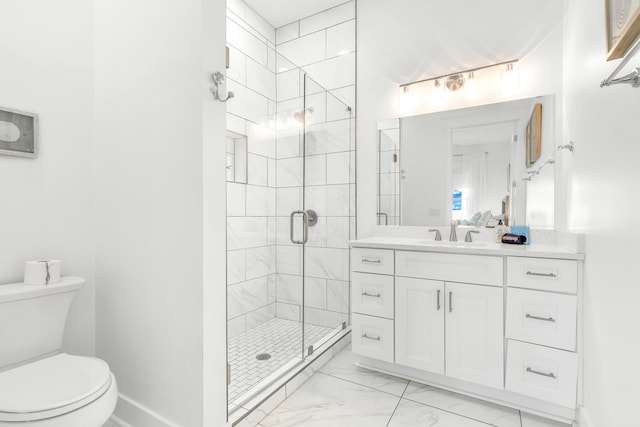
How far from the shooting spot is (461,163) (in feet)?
7.59

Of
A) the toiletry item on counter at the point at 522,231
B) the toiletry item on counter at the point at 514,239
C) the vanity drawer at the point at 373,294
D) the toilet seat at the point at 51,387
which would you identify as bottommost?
the toilet seat at the point at 51,387

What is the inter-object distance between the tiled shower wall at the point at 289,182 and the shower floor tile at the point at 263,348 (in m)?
0.09

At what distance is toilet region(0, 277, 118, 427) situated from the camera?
1030mm

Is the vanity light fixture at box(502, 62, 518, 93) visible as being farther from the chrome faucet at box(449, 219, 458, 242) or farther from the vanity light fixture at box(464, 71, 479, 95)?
the chrome faucet at box(449, 219, 458, 242)

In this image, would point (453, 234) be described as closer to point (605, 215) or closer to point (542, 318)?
point (542, 318)

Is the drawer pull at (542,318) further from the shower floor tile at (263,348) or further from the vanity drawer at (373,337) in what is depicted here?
the shower floor tile at (263,348)

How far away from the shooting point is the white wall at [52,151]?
1.50 meters

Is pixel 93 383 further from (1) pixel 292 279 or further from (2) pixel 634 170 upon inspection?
(2) pixel 634 170

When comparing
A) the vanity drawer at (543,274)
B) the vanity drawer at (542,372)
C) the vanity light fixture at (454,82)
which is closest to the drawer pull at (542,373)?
the vanity drawer at (542,372)

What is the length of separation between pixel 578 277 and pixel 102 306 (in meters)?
2.49

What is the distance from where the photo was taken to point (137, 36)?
155 centimetres

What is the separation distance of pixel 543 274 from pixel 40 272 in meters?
2.46

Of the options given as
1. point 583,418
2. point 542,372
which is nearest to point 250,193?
point 542,372

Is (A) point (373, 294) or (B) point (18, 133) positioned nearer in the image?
(B) point (18, 133)
